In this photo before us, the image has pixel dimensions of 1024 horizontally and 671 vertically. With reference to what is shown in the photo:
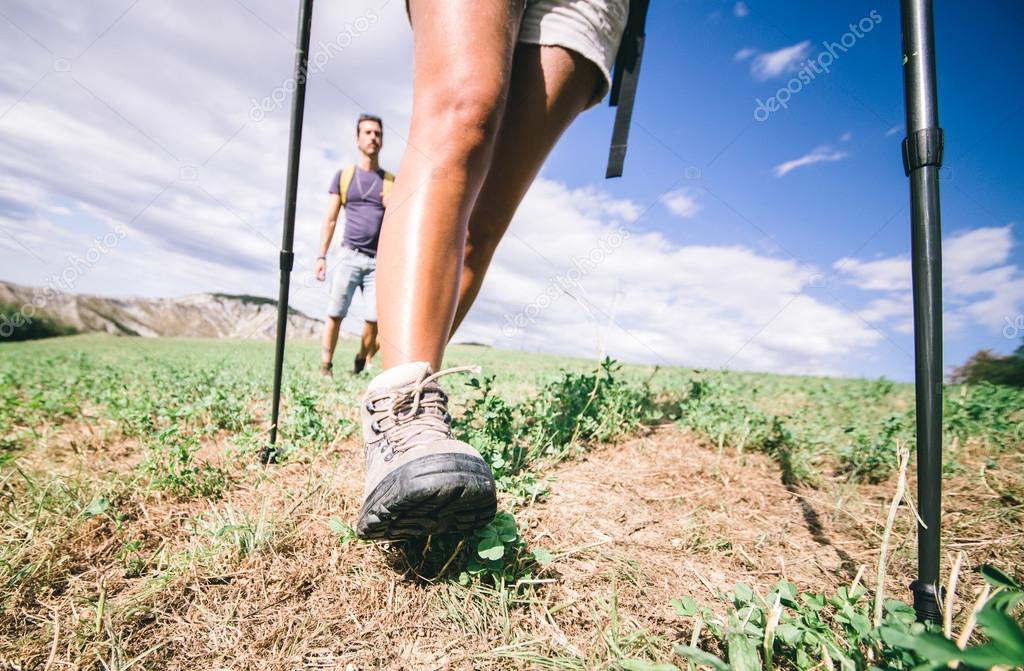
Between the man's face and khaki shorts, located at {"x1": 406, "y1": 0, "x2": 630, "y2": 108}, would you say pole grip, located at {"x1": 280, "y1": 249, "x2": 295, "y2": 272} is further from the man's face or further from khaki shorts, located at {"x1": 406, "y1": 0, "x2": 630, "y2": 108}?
the man's face

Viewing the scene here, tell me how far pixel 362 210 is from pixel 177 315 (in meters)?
100

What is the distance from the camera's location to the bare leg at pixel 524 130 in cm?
Result: 180

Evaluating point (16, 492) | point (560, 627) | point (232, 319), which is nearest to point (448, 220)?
point (560, 627)

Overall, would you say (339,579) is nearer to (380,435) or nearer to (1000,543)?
(380,435)

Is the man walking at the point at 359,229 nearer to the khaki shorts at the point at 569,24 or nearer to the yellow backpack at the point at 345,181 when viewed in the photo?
the yellow backpack at the point at 345,181

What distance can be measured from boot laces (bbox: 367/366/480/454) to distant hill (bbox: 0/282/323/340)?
6589 cm

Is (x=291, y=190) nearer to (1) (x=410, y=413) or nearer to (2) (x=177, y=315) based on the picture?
(1) (x=410, y=413)

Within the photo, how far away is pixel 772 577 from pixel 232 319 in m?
103

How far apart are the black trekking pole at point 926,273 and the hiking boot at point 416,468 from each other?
100 centimetres

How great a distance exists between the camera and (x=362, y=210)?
5.74 meters

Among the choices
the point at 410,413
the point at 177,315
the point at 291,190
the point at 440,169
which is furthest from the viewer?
the point at 177,315

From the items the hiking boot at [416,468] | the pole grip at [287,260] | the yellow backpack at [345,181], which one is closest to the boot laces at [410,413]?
the hiking boot at [416,468]

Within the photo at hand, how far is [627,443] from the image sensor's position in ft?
7.84

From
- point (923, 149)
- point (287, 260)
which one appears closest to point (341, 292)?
point (287, 260)
